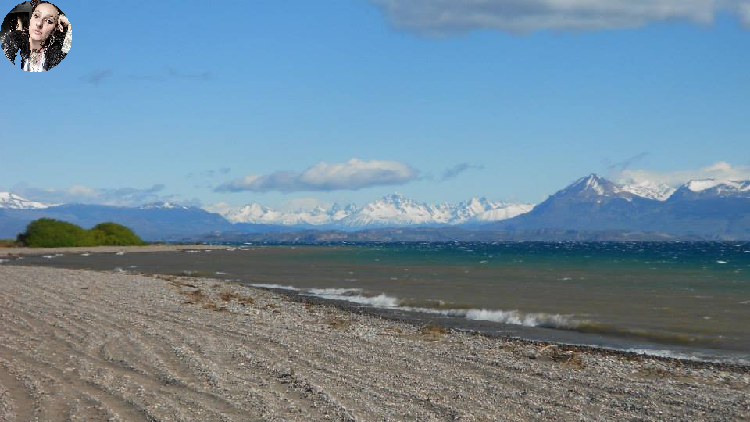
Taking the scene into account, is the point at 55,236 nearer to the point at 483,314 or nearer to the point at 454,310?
the point at 454,310

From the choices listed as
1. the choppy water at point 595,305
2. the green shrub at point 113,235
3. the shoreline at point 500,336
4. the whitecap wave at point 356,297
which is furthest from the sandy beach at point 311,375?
the green shrub at point 113,235

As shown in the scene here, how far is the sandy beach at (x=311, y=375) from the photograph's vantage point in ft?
42.2

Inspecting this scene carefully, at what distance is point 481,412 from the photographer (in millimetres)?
13047

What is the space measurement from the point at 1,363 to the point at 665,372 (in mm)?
15469

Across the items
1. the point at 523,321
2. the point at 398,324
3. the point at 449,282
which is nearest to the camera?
the point at 398,324

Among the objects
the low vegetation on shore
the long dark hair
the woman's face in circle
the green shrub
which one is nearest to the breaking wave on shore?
the long dark hair

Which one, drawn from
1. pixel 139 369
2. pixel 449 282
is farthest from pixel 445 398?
pixel 449 282

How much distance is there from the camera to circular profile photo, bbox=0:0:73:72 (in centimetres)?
920

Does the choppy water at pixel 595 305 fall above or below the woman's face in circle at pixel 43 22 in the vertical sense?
below

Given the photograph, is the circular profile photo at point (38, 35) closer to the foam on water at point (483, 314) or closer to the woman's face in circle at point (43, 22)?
the woman's face in circle at point (43, 22)

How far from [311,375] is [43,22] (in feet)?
30.1

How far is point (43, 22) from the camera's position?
9320 millimetres

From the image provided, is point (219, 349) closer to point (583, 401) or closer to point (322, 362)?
point (322, 362)

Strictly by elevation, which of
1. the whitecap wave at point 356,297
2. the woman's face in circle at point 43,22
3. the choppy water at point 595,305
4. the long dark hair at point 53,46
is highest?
the woman's face in circle at point 43,22
